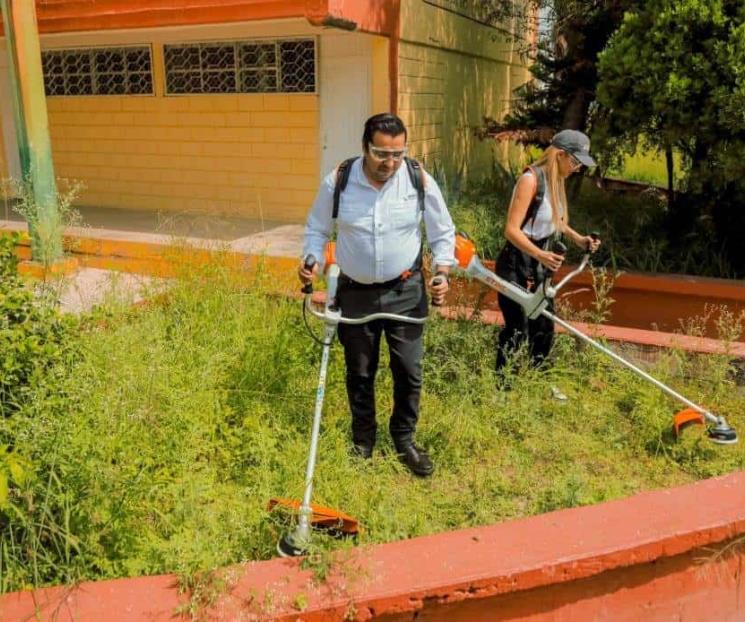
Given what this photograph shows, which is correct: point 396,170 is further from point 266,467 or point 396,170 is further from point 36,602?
point 36,602

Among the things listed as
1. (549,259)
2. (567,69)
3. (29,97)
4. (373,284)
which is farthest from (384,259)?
(567,69)

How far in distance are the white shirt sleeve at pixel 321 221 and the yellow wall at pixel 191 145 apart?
484 centimetres

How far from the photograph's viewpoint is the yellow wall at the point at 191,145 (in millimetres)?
7902

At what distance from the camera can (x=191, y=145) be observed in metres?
8.54

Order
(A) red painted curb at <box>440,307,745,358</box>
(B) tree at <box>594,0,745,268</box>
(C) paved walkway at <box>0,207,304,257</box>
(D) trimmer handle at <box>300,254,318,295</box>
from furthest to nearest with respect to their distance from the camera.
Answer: (C) paved walkway at <box>0,207,304,257</box>, (B) tree at <box>594,0,745,268</box>, (A) red painted curb at <box>440,307,745,358</box>, (D) trimmer handle at <box>300,254,318,295</box>

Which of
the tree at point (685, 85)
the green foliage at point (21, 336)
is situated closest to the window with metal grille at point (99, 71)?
the tree at point (685, 85)

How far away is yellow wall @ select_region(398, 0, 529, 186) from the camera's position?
7457 millimetres

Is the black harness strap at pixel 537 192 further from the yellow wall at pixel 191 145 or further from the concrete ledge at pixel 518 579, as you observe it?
the yellow wall at pixel 191 145

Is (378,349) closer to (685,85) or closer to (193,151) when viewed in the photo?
(685,85)

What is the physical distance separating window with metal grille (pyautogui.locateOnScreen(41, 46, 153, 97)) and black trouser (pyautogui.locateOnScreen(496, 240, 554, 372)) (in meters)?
6.44

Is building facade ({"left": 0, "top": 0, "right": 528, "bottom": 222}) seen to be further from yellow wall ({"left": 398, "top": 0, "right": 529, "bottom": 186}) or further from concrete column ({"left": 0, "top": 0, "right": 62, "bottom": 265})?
concrete column ({"left": 0, "top": 0, "right": 62, "bottom": 265})

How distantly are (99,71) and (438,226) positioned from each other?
7.47m

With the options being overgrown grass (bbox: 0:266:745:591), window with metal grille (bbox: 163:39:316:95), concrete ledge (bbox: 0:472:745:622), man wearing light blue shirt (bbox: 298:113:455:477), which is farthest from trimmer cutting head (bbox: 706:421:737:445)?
window with metal grille (bbox: 163:39:316:95)

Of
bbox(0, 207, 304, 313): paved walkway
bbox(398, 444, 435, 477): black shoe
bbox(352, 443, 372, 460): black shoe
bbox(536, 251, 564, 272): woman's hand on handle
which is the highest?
bbox(536, 251, 564, 272): woman's hand on handle
